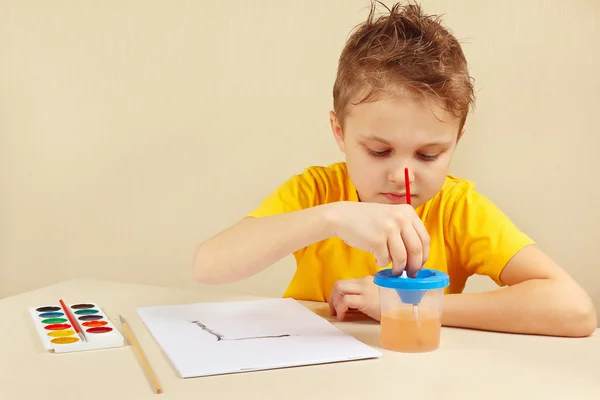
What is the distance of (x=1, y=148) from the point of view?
1940 millimetres

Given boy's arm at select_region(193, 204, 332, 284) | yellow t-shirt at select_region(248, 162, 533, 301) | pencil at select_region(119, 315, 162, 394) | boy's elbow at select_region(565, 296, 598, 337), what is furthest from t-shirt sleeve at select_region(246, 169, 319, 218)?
boy's elbow at select_region(565, 296, 598, 337)

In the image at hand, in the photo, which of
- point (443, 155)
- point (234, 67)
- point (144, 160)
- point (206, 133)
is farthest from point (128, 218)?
point (443, 155)

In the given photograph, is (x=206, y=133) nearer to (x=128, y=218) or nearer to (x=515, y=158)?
(x=128, y=218)

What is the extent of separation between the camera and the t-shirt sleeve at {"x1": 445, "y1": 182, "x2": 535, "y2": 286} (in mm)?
1085

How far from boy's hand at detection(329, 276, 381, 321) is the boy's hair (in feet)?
0.85

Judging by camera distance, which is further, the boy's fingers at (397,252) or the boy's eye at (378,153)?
the boy's eye at (378,153)

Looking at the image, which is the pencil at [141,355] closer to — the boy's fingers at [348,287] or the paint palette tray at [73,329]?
the paint palette tray at [73,329]

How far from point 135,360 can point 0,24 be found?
Result: 4.73ft

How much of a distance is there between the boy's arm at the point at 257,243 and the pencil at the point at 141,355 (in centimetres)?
15

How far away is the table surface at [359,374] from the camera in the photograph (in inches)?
26.7

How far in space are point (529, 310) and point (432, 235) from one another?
287 millimetres

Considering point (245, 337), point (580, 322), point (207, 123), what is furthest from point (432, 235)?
point (207, 123)

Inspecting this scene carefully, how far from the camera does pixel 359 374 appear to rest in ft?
2.40

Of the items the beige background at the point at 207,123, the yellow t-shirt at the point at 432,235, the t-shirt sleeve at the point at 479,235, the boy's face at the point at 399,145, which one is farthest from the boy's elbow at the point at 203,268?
the beige background at the point at 207,123
